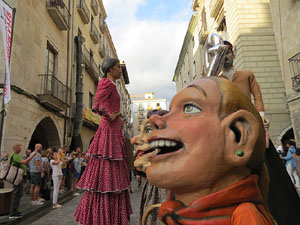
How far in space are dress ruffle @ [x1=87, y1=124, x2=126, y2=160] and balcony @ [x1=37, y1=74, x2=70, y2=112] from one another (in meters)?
7.36

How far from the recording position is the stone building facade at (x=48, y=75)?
7.55 m

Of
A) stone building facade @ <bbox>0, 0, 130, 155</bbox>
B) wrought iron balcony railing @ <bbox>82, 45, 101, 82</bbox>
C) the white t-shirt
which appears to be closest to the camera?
the white t-shirt

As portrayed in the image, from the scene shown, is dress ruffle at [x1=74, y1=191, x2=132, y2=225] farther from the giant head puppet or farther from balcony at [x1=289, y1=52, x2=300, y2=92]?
balcony at [x1=289, y1=52, x2=300, y2=92]

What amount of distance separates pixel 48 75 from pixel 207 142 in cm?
958

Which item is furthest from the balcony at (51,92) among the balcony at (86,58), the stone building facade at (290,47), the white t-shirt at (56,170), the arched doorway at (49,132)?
the stone building facade at (290,47)

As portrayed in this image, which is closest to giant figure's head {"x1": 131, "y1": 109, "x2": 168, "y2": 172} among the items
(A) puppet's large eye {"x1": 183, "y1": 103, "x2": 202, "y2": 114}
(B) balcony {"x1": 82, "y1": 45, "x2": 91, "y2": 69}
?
(A) puppet's large eye {"x1": 183, "y1": 103, "x2": 202, "y2": 114}

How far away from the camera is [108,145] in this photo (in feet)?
7.67

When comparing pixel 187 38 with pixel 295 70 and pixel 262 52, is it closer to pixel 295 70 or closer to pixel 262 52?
pixel 262 52

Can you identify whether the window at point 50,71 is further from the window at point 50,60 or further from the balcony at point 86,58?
the balcony at point 86,58

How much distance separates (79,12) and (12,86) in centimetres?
879

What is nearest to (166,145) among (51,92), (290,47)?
(51,92)

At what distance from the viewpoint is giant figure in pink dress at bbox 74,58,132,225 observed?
2.25 metres

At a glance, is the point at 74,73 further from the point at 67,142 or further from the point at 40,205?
the point at 40,205

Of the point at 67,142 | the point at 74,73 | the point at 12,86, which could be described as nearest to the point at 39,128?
the point at 67,142
